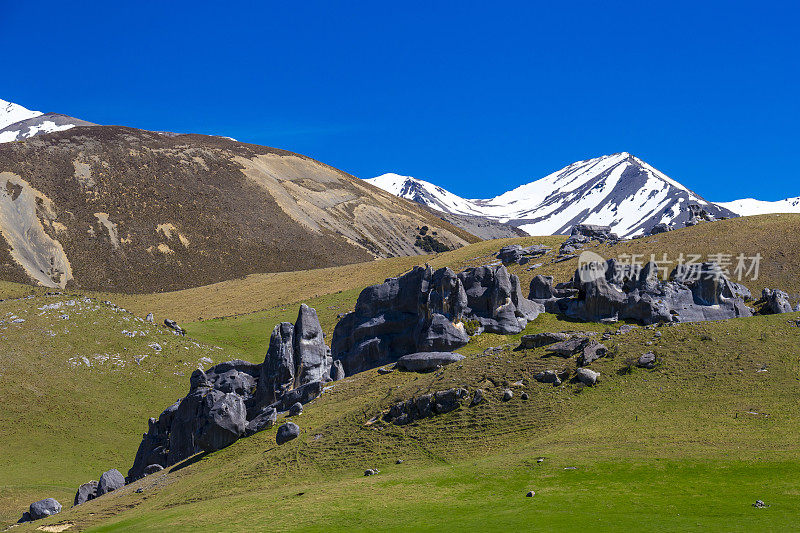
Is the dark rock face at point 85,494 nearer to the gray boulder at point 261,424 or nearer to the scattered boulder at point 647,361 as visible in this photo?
the gray boulder at point 261,424

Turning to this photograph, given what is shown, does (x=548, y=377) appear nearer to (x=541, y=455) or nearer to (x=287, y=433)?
(x=541, y=455)

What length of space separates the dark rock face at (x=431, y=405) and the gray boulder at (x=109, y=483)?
62.5 ft

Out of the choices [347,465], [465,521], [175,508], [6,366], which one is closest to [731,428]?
[465,521]

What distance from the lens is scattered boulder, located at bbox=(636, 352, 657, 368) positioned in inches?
1665

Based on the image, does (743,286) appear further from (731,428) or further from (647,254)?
(731,428)

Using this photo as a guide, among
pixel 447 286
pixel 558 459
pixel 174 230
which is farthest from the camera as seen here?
pixel 174 230

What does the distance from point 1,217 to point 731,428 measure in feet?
567

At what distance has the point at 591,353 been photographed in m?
43.9

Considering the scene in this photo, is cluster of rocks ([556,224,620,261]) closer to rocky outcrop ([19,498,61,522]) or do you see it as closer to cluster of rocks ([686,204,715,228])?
cluster of rocks ([686,204,715,228])

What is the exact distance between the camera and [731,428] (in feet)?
113

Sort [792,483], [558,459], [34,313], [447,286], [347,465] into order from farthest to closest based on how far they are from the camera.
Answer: [34,313]
[447,286]
[347,465]
[558,459]
[792,483]

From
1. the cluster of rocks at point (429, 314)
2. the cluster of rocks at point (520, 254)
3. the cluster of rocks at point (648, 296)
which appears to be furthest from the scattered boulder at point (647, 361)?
the cluster of rocks at point (520, 254)

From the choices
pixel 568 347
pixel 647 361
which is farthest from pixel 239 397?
pixel 647 361

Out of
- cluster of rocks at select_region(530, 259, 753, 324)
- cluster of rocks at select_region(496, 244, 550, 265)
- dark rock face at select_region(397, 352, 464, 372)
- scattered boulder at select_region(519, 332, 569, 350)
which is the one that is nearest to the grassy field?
scattered boulder at select_region(519, 332, 569, 350)
